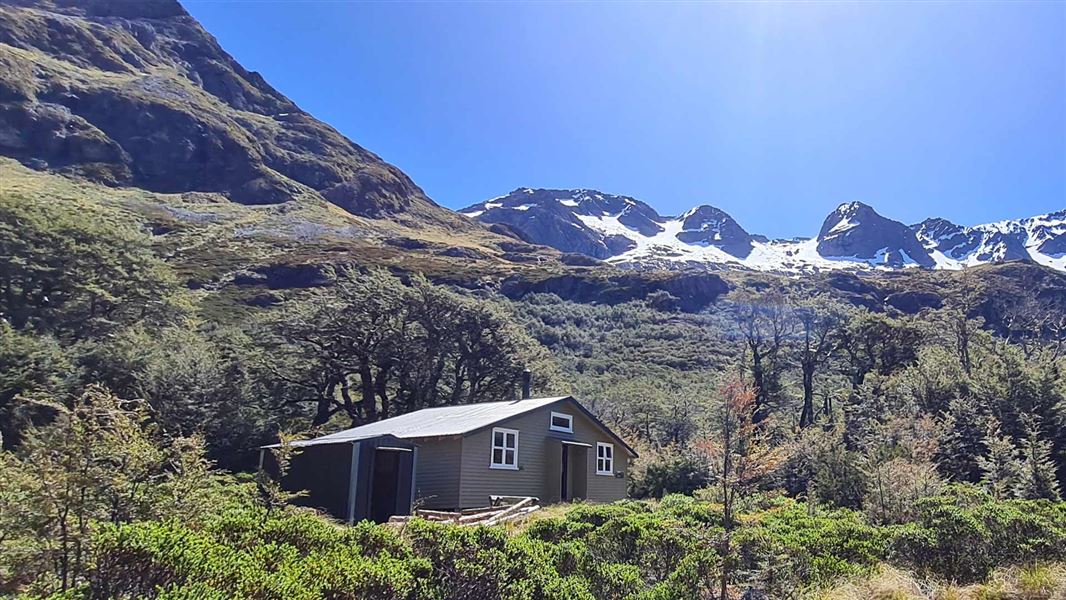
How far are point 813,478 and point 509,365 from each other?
17079mm

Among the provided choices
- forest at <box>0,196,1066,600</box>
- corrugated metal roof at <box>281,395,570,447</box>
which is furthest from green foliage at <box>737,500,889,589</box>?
corrugated metal roof at <box>281,395,570,447</box>

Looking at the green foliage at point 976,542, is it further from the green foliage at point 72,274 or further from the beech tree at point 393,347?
the green foliage at point 72,274

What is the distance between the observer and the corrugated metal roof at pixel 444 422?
18609 mm

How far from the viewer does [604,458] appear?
23.2 meters

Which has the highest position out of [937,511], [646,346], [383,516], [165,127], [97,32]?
[97,32]

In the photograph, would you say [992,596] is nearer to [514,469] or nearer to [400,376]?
[514,469]

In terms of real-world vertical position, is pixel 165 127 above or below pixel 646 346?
above

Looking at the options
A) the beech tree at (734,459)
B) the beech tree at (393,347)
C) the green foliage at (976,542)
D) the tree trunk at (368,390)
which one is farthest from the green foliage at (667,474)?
the green foliage at (976,542)

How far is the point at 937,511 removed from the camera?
882cm

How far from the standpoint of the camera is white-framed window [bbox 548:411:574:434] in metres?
21.4

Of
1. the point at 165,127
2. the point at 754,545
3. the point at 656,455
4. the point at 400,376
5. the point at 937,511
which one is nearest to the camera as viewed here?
the point at 754,545

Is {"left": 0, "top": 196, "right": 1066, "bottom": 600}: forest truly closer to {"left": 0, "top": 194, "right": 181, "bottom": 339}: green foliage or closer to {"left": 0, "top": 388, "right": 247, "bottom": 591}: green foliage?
{"left": 0, "top": 388, "right": 247, "bottom": 591}: green foliage

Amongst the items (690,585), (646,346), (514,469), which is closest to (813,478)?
(514,469)

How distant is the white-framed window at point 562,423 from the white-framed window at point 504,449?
5.79ft
